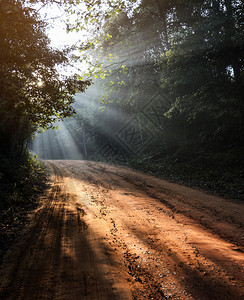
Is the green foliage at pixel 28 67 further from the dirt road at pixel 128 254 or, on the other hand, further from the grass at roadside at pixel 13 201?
the dirt road at pixel 128 254

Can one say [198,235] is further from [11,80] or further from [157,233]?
[11,80]

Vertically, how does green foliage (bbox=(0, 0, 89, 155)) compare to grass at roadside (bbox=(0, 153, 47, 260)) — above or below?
above

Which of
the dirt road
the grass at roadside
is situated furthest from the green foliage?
the dirt road

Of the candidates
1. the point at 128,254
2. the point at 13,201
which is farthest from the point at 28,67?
the point at 128,254

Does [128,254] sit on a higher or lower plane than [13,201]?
lower

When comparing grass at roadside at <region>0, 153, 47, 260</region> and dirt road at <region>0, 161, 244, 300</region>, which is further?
grass at roadside at <region>0, 153, 47, 260</region>

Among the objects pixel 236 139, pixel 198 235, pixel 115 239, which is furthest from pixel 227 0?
pixel 115 239

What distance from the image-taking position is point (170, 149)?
16.5 metres

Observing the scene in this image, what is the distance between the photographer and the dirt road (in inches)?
91.7

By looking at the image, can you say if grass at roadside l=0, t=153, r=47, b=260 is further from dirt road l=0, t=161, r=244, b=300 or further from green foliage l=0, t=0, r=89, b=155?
green foliage l=0, t=0, r=89, b=155

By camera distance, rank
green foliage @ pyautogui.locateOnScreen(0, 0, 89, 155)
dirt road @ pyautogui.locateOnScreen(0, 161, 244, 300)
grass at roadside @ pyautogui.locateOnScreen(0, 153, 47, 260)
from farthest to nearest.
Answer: green foliage @ pyautogui.locateOnScreen(0, 0, 89, 155) → grass at roadside @ pyautogui.locateOnScreen(0, 153, 47, 260) → dirt road @ pyautogui.locateOnScreen(0, 161, 244, 300)

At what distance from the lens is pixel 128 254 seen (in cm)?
311

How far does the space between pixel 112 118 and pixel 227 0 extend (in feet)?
65.8

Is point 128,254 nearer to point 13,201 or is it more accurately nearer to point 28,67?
point 13,201
